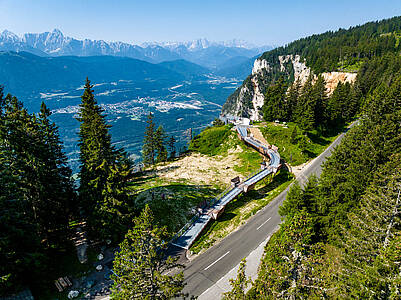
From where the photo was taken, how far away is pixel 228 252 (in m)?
29.4

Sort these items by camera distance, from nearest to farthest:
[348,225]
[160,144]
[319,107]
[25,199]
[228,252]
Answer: [25,199]
[348,225]
[228,252]
[319,107]
[160,144]

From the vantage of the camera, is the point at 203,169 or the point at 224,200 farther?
the point at 203,169

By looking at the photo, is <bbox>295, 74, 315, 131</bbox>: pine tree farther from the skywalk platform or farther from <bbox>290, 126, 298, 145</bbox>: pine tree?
the skywalk platform

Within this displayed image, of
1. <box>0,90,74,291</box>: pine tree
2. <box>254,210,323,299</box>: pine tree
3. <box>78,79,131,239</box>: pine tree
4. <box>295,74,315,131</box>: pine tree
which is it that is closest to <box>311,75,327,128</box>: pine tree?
<box>295,74,315,131</box>: pine tree

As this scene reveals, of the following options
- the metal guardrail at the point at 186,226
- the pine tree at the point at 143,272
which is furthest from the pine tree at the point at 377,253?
the metal guardrail at the point at 186,226

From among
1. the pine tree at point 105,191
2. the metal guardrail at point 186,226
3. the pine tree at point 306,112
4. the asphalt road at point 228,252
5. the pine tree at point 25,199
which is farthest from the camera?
the pine tree at point 306,112

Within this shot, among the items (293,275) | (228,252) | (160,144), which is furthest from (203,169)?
(293,275)

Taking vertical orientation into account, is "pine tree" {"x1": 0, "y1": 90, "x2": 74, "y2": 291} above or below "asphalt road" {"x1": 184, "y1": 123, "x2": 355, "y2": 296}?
above

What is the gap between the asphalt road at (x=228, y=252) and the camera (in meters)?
25.2

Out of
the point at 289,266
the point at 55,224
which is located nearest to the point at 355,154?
the point at 289,266

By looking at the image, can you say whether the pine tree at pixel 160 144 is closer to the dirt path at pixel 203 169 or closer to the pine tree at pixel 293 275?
the dirt path at pixel 203 169

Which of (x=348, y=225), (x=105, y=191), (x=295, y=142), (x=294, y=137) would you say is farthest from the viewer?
(x=295, y=142)

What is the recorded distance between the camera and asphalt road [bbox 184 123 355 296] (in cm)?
2525

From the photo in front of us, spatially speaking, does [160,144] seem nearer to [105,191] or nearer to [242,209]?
[242,209]
